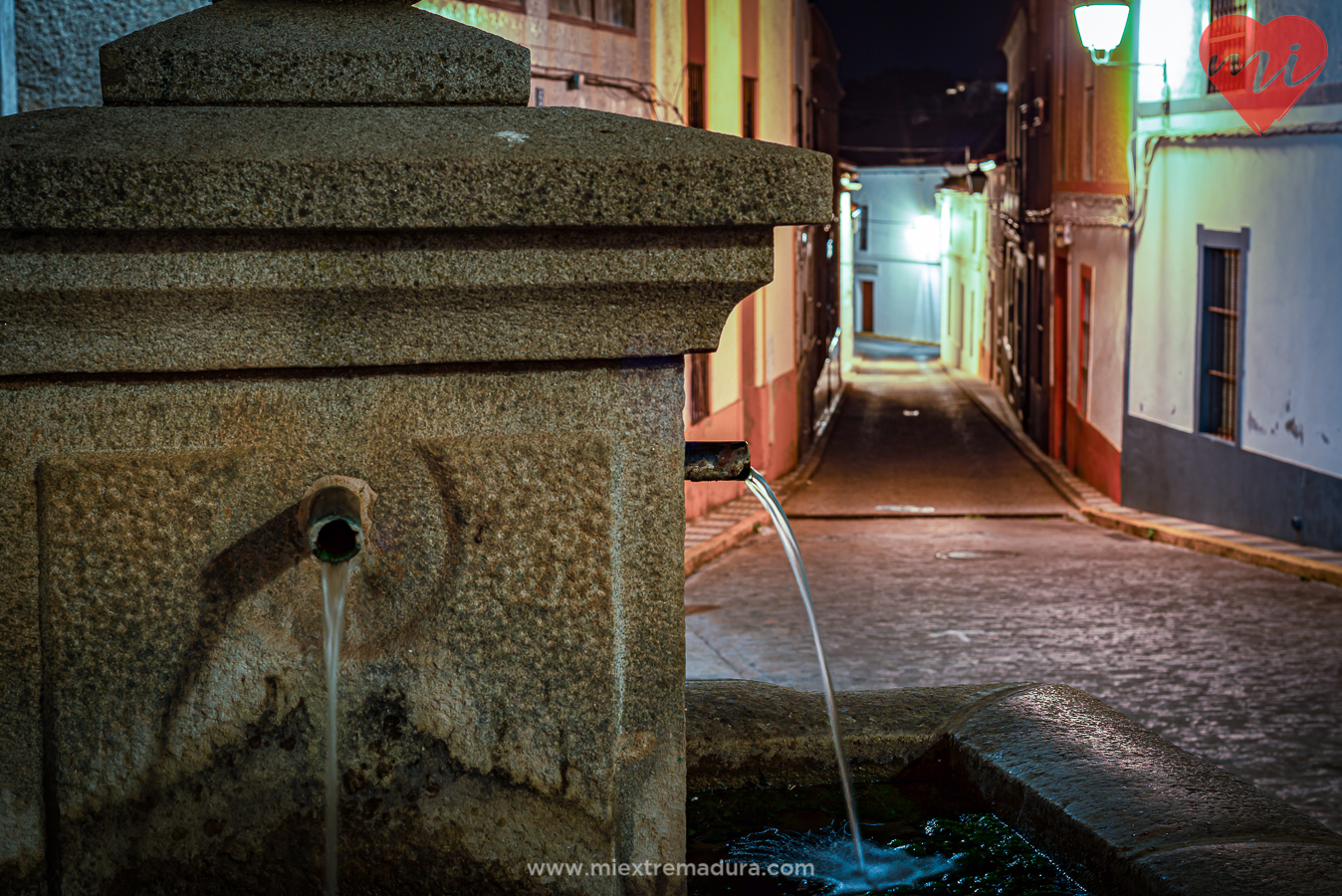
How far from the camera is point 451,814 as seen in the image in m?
1.96

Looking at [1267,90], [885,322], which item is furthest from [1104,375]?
[885,322]

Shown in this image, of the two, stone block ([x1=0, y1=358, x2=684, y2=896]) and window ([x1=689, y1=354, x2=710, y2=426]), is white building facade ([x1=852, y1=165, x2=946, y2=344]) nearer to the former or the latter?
window ([x1=689, y1=354, x2=710, y2=426])

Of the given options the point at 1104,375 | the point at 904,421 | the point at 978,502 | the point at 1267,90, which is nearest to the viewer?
the point at 1267,90

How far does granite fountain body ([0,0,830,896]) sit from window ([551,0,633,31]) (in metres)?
9.10

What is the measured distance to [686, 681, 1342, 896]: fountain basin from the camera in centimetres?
221

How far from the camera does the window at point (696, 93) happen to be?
13.5m

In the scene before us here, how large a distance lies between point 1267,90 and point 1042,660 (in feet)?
20.0

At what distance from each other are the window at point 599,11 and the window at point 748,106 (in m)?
3.82

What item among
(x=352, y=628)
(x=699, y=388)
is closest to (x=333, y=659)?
(x=352, y=628)

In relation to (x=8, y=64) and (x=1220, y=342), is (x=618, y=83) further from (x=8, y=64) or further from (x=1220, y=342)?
(x=8, y=64)

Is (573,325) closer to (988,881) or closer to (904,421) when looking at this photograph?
(988,881)

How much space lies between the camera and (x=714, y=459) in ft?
6.90

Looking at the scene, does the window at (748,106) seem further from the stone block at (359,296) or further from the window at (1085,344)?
the stone block at (359,296)

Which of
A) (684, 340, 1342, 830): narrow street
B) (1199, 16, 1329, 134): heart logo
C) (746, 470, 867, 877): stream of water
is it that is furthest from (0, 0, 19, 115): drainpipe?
(1199, 16, 1329, 134): heart logo
